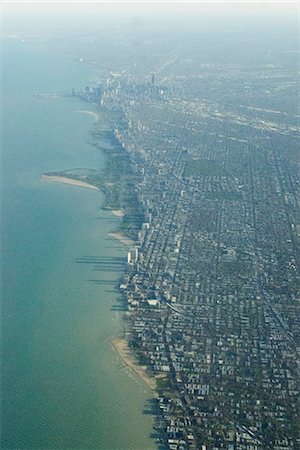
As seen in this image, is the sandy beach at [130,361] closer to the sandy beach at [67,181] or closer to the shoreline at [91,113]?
the sandy beach at [67,181]

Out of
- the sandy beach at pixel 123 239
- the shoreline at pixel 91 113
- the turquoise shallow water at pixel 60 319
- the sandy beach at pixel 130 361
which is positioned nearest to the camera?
the turquoise shallow water at pixel 60 319

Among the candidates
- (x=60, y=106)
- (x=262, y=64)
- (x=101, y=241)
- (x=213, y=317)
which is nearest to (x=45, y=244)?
(x=101, y=241)

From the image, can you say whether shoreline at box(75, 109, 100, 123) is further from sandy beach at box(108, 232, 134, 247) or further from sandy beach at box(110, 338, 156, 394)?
sandy beach at box(110, 338, 156, 394)

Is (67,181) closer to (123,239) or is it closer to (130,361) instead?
(123,239)

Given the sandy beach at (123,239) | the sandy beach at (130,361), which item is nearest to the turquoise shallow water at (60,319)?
the sandy beach at (130,361)

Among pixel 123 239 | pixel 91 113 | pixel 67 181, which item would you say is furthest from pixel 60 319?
pixel 91 113

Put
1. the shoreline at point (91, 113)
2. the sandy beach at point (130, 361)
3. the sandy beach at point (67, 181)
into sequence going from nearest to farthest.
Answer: the sandy beach at point (130, 361)
the sandy beach at point (67, 181)
the shoreline at point (91, 113)
